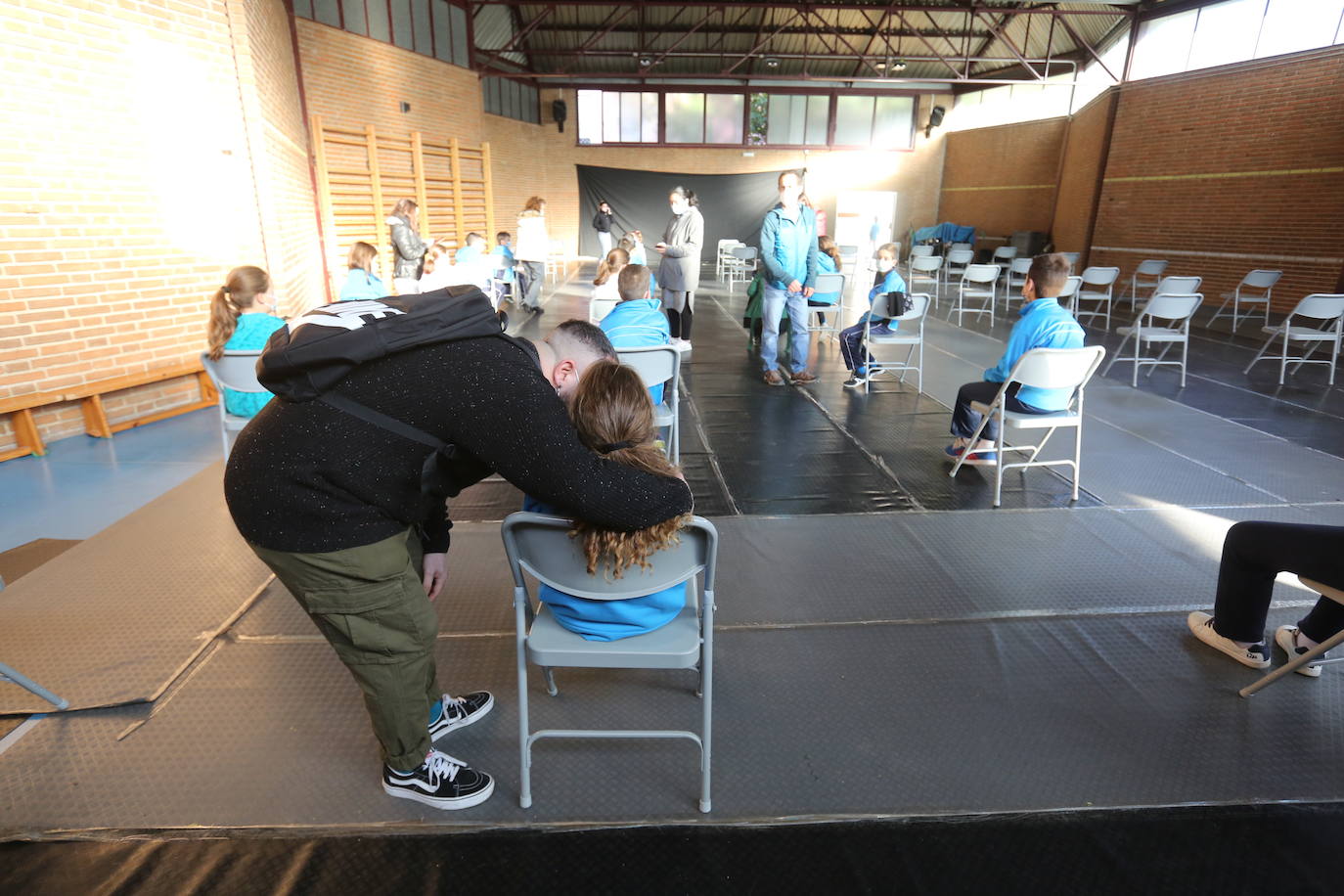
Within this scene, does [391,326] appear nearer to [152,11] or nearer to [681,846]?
[681,846]

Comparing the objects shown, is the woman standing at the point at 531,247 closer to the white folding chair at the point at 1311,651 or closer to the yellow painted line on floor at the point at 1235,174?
the white folding chair at the point at 1311,651

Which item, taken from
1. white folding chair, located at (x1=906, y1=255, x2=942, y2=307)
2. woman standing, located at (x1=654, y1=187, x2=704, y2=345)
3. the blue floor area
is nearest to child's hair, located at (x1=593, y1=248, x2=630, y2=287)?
woman standing, located at (x1=654, y1=187, x2=704, y2=345)

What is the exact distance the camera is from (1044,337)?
3.20 metres

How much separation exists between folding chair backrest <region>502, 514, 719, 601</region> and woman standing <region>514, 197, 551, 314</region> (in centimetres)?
774

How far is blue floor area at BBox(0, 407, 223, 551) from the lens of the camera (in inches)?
122

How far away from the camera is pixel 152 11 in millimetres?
4184

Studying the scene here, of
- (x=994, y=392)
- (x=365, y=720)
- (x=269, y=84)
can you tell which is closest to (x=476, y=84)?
(x=269, y=84)

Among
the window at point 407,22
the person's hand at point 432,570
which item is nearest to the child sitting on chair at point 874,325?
the person's hand at point 432,570

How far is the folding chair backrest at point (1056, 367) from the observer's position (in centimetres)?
299

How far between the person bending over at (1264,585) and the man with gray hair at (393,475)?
173cm

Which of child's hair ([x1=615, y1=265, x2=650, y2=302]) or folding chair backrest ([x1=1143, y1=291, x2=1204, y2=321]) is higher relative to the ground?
child's hair ([x1=615, y1=265, x2=650, y2=302])

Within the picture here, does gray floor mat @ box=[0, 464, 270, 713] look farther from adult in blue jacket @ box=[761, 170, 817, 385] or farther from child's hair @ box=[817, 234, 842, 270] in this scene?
child's hair @ box=[817, 234, 842, 270]

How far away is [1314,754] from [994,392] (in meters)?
2.10

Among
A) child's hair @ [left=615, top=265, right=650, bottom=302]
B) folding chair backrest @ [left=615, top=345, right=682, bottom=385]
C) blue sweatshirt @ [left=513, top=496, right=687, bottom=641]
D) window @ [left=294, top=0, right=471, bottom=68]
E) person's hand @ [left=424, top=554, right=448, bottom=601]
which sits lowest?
blue sweatshirt @ [left=513, top=496, right=687, bottom=641]
